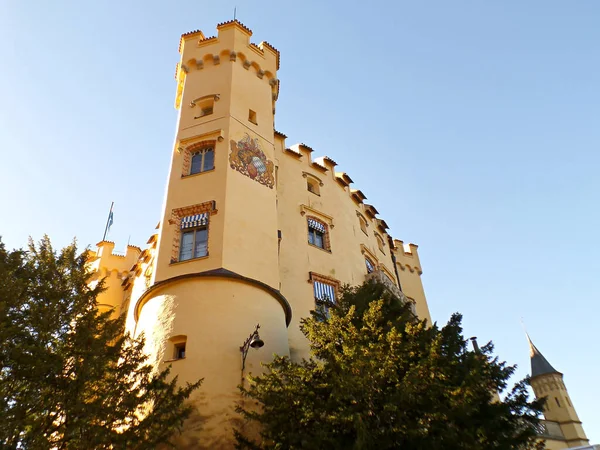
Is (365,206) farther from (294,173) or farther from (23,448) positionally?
(23,448)

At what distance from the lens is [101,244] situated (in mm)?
27750

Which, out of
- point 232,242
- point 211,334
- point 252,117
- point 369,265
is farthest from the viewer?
point 369,265

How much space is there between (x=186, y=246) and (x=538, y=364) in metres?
36.4

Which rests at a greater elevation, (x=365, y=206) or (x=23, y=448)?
(x=365, y=206)

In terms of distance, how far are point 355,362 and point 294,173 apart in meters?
14.5

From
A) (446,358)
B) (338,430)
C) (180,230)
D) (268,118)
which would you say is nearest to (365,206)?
(268,118)

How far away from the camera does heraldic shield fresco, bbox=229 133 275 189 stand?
18875mm

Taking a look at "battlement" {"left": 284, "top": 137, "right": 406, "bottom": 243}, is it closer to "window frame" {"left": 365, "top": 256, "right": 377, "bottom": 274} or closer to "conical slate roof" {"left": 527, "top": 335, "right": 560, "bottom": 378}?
"window frame" {"left": 365, "top": 256, "right": 377, "bottom": 274}

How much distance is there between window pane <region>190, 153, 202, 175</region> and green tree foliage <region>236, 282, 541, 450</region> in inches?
332

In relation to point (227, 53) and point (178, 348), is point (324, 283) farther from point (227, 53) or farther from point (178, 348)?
point (227, 53)

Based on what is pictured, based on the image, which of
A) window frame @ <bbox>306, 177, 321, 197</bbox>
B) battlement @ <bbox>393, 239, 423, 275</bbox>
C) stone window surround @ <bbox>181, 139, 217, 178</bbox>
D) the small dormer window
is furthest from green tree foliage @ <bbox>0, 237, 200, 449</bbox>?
battlement @ <bbox>393, 239, 423, 275</bbox>

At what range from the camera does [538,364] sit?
43.1m

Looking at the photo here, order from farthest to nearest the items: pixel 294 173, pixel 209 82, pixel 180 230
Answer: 1. pixel 294 173
2. pixel 209 82
3. pixel 180 230

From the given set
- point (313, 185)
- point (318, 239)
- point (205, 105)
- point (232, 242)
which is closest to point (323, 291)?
point (318, 239)
